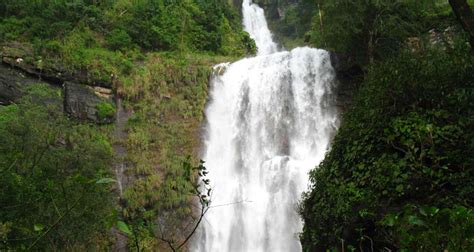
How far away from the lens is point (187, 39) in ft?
77.1

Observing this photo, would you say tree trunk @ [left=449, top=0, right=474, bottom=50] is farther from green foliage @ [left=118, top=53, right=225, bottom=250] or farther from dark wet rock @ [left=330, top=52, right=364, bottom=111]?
dark wet rock @ [left=330, top=52, right=364, bottom=111]

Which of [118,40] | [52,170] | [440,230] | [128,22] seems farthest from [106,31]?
[440,230]

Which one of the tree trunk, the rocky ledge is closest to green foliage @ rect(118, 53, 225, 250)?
the rocky ledge

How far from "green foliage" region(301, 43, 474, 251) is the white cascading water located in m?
6.84

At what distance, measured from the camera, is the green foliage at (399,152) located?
531 cm

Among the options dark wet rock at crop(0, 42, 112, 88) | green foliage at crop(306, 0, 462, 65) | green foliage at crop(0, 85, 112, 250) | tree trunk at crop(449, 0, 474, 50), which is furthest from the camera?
→ dark wet rock at crop(0, 42, 112, 88)

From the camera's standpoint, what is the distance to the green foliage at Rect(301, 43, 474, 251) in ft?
17.4

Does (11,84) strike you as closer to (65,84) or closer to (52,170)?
(65,84)

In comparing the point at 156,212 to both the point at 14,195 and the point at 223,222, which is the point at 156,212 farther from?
the point at 14,195

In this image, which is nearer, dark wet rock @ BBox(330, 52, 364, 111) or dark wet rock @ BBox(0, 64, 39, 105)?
dark wet rock @ BBox(0, 64, 39, 105)

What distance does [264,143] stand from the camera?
56.4ft

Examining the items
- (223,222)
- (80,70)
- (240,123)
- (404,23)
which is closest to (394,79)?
(404,23)

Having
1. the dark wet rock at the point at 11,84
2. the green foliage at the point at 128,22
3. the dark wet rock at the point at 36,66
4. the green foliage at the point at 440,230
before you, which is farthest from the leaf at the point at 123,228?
the green foliage at the point at 128,22

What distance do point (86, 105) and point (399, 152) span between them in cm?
1364
